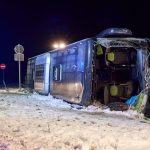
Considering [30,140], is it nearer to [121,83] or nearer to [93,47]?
[93,47]

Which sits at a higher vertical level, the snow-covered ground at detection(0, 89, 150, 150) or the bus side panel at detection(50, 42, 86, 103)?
the bus side panel at detection(50, 42, 86, 103)

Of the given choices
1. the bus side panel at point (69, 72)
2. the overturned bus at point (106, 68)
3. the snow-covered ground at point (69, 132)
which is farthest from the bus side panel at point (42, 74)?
the snow-covered ground at point (69, 132)

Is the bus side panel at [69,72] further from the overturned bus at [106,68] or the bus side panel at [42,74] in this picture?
the bus side panel at [42,74]

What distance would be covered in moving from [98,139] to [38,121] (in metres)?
2.87

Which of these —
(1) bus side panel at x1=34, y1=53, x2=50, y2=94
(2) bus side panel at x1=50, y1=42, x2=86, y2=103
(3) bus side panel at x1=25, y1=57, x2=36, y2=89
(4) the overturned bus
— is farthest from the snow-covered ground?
(3) bus side panel at x1=25, y1=57, x2=36, y2=89

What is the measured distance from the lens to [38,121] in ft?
33.8

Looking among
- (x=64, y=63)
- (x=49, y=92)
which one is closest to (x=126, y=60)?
(x=64, y=63)

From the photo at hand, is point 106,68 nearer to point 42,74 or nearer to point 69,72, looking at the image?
point 69,72

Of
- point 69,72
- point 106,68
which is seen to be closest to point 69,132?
point 106,68

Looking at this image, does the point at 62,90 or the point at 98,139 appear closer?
the point at 98,139

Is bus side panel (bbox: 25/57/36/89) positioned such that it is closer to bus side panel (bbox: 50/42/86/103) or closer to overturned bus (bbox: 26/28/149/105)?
bus side panel (bbox: 50/42/86/103)

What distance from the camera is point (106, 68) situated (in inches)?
591

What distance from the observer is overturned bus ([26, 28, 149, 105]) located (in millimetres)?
13969

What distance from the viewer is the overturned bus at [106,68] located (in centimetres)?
1397
